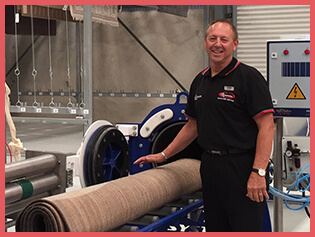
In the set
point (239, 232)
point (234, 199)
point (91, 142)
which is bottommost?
point (239, 232)

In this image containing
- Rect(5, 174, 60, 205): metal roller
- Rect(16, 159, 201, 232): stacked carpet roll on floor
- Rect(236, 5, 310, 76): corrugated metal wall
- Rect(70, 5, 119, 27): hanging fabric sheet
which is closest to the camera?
Rect(16, 159, 201, 232): stacked carpet roll on floor

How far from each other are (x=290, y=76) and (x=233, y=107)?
151 cm

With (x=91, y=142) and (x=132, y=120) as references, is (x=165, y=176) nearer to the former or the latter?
(x=91, y=142)

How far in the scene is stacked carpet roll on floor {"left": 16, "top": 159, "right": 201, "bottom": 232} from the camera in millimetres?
2564

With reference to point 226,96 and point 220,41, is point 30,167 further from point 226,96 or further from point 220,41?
point 220,41

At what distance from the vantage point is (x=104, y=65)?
10609 mm

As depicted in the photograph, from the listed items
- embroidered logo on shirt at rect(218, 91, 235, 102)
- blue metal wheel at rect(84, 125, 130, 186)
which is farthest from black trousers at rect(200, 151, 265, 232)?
blue metal wheel at rect(84, 125, 130, 186)

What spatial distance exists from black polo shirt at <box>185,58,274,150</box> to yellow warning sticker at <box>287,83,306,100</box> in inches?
52.6

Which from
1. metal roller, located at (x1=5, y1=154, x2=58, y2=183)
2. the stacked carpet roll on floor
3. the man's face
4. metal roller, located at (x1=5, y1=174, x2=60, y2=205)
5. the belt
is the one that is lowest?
the stacked carpet roll on floor

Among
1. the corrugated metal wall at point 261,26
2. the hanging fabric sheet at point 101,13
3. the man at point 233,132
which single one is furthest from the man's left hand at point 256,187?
the corrugated metal wall at point 261,26

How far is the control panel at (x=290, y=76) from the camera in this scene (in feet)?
14.2

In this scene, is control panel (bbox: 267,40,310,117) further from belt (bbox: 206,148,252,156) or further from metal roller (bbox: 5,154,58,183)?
metal roller (bbox: 5,154,58,183)

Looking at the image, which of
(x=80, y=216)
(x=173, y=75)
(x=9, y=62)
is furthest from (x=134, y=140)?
(x=9, y=62)

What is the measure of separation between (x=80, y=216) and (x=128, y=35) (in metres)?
7.98
